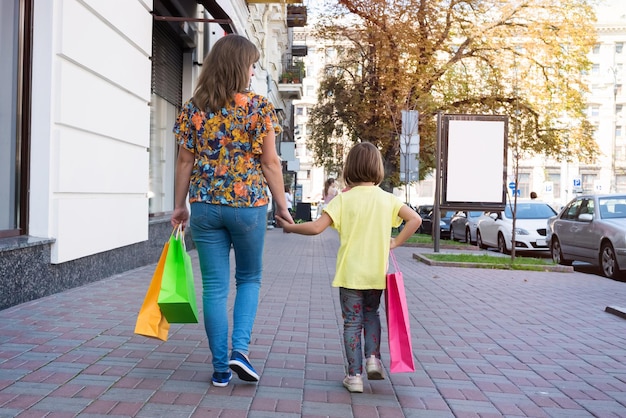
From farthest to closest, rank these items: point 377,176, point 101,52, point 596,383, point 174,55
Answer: point 174,55 < point 101,52 < point 596,383 < point 377,176

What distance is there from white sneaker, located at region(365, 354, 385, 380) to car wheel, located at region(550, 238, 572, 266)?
458 inches

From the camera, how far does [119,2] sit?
831cm

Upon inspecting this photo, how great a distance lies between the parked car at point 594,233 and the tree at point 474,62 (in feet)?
34.9

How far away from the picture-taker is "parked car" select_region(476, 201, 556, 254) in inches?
710

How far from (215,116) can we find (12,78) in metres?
3.51

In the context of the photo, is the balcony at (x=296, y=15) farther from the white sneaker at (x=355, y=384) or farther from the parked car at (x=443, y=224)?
the white sneaker at (x=355, y=384)

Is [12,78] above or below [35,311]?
above

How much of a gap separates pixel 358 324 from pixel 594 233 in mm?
10262

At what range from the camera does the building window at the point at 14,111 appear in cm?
631

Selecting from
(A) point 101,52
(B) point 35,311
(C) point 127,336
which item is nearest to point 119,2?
(A) point 101,52

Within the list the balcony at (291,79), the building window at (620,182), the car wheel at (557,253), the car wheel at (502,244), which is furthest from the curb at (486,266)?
the building window at (620,182)

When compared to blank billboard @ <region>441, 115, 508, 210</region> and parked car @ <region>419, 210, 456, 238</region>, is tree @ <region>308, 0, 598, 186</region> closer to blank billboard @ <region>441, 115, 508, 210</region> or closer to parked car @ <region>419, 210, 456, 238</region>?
parked car @ <region>419, 210, 456, 238</region>

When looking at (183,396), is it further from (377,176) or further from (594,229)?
(594,229)

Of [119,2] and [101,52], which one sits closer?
[101,52]
